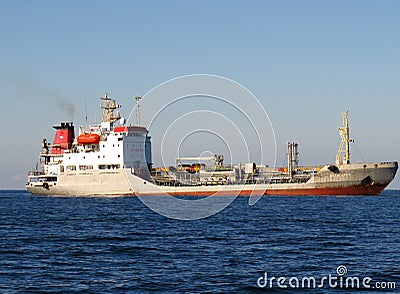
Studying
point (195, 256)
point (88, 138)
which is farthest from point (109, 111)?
point (195, 256)

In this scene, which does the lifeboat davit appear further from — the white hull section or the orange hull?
the orange hull

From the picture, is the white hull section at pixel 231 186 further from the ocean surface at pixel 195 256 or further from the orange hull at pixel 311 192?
the ocean surface at pixel 195 256

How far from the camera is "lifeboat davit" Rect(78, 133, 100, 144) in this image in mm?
81500

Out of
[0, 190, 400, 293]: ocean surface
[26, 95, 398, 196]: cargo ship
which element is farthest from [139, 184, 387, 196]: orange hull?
[0, 190, 400, 293]: ocean surface

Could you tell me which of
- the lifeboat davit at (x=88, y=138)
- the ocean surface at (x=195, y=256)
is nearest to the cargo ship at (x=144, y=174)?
the lifeboat davit at (x=88, y=138)

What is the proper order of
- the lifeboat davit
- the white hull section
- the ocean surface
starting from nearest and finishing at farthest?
1. the ocean surface
2. the white hull section
3. the lifeboat davit

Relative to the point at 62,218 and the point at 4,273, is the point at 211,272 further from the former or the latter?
the point at 62,218

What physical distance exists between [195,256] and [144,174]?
190 ft

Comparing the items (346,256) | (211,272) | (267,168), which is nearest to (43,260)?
(211,272)

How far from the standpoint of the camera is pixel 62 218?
42.9m

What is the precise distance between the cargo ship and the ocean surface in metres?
35.3

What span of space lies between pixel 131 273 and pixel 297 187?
55821 mm

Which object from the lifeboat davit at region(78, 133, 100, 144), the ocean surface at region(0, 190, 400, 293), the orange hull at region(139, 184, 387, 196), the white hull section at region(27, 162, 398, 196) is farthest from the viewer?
the lifeboat davit at region(78, 133, 100, 144)

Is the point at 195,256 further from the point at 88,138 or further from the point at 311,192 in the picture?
the point at 88,138
